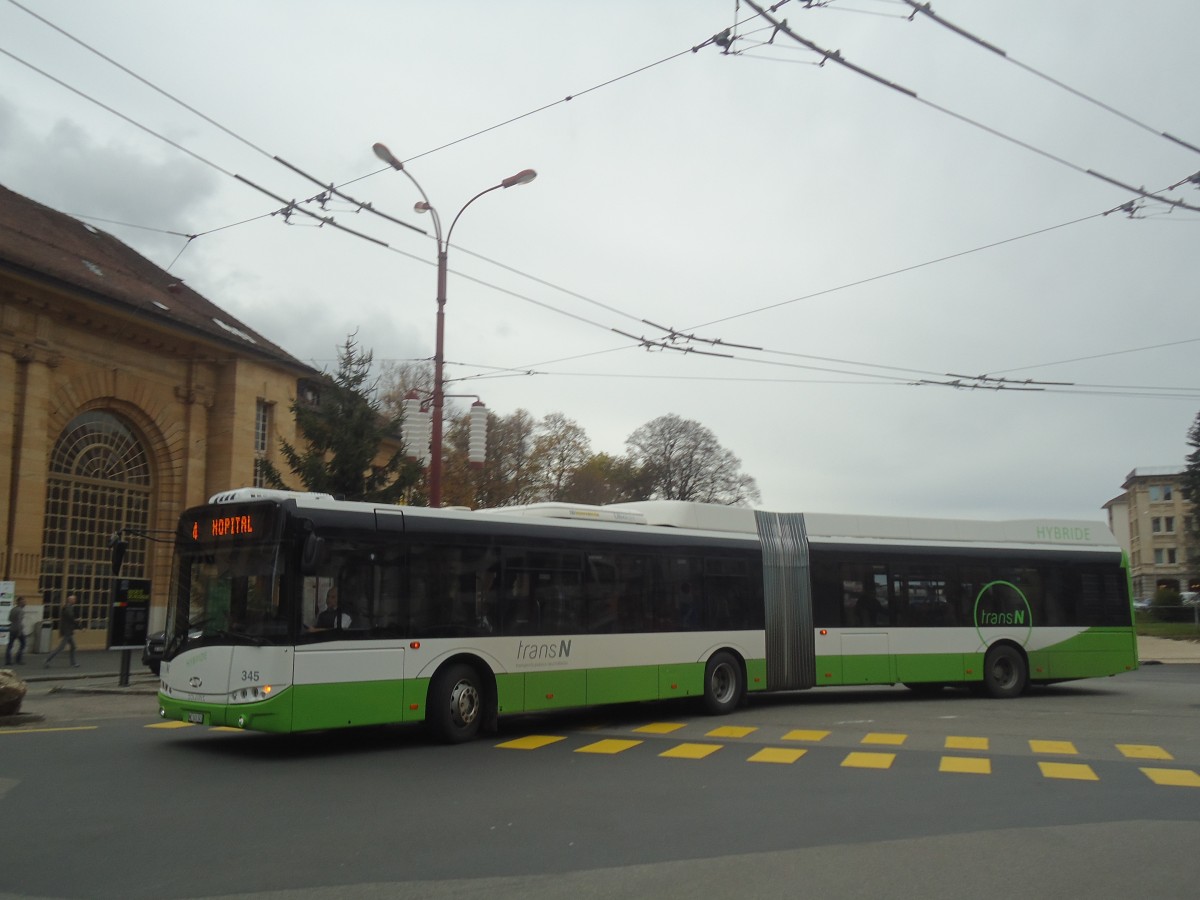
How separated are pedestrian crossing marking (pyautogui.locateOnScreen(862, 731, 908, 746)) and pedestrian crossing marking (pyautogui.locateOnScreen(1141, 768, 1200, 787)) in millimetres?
2997

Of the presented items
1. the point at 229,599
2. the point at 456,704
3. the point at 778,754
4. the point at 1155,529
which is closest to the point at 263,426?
the point at 456,704

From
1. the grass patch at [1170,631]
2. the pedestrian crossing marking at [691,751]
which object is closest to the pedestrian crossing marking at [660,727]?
the pedestrian crossing marking at [691,751]

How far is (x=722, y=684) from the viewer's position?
17250 mm

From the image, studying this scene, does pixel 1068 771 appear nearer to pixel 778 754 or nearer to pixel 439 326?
pixel 778 754

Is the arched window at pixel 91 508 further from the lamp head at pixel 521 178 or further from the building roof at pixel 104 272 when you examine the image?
the lamp head at pixel 521 178

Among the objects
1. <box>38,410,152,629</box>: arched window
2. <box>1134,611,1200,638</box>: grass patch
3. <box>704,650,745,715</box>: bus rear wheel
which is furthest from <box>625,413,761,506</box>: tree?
<box>704,650,745,715</box>: bus rear wheel

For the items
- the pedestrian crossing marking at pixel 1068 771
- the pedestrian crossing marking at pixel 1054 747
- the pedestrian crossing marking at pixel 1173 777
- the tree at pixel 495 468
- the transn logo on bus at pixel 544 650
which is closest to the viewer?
the pedestrian crossing marking at pixel 1173 777

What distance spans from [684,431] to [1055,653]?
50.2 meters

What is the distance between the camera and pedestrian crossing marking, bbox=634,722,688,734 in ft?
49.0

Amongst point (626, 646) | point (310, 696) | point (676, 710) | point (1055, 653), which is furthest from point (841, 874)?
point (1055, 653)

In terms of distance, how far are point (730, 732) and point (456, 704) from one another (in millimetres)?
3842

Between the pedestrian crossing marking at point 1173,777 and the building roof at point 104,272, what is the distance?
1067 inches

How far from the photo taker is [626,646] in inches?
620

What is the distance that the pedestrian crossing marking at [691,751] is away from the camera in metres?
12.3
